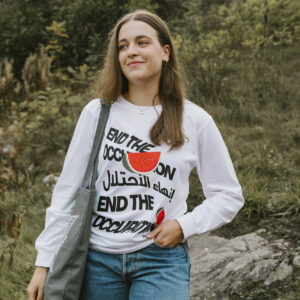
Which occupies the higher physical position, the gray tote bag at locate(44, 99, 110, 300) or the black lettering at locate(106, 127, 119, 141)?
the black lettering at locate(106, 127, 119, 141)

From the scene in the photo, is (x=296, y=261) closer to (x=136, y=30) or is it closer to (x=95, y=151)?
(x=95, y=151)

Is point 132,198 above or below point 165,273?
above

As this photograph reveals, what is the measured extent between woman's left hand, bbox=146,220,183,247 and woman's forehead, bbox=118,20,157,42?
0.87m

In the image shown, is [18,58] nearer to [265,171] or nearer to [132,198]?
[265,171]

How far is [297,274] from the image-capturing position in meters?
2.40

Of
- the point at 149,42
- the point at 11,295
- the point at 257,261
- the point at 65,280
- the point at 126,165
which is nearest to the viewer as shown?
the point at 65,280

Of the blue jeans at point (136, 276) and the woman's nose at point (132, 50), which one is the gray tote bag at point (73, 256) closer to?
the blue jeans at point (136, 276)

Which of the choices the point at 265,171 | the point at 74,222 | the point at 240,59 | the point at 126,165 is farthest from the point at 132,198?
the point at 240,59

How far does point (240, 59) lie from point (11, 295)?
5.10 m

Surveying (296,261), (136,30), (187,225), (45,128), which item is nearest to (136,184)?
(187,225)

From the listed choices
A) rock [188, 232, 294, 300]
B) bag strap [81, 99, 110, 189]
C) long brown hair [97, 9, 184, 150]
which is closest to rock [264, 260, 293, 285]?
rock [188, 232, 294, 300]

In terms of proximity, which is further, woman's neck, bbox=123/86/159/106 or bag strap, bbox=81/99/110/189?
woman's neck, bbox=123/86/159/106

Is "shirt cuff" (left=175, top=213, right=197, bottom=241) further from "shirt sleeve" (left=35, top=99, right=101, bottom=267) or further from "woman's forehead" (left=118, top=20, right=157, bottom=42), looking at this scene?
"woman's forehead" (left=118, top=20, right=157, bottom=42)

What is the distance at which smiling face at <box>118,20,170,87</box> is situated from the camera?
1724 mm
